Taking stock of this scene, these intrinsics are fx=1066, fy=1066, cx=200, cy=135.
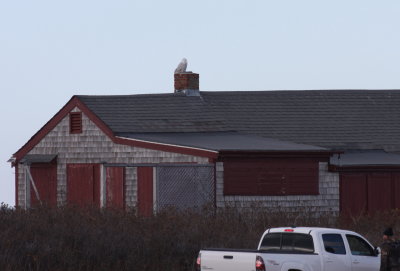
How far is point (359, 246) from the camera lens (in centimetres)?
2273

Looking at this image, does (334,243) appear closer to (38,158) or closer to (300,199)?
(300,199)

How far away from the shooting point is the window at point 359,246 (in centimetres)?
2255

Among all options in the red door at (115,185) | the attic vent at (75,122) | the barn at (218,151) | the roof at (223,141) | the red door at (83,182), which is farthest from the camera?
the attic vent at (75,122)

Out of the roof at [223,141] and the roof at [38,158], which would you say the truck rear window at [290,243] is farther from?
the roof at [38,158]

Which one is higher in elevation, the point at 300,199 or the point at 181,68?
the point at 181,68

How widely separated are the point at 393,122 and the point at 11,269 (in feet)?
84.6

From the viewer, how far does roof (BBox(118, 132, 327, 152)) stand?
36.4 m

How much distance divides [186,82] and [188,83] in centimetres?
10

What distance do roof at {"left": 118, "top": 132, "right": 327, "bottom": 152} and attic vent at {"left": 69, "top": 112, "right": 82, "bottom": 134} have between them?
278cm

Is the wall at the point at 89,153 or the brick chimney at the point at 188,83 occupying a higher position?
the brick chimney at the point at 188,83

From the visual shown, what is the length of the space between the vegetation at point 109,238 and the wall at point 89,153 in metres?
8.14

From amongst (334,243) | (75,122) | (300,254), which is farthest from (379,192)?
(300,254)

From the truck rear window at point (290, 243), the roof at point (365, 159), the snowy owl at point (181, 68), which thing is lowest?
the truck rear window at point (290, 243)

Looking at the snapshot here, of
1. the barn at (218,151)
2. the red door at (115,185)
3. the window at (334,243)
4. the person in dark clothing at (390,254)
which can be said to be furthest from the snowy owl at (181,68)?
the window at (334,243)
